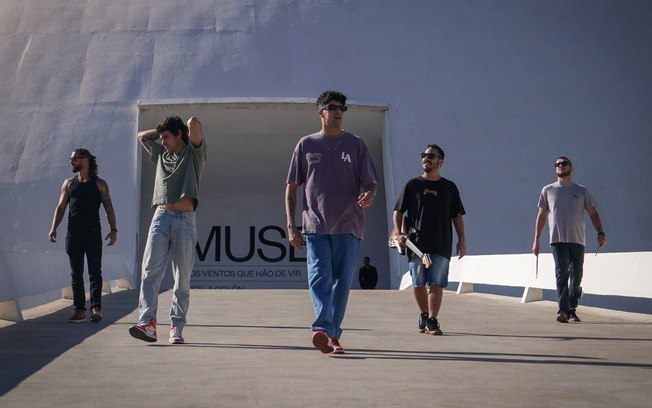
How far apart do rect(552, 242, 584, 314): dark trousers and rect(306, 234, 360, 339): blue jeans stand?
3.98 m

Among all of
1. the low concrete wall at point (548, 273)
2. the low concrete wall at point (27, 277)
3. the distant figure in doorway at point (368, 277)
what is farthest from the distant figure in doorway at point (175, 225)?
the distant figure in doorway at point (368, 277)

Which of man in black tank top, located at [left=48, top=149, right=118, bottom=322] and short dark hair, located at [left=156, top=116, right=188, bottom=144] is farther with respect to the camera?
man in black tank top, located at [left=48, top=149, right=118, bottom=322]

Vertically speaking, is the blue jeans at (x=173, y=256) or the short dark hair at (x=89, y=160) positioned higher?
the short dark hair at (x=89, y=160)

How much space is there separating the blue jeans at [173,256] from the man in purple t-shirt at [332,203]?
945 millimetres

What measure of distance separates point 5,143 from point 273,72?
6.04 meters

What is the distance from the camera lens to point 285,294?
55.0ft

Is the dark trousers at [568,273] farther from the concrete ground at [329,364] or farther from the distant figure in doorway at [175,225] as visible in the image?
the distant figure in doorway at [175,225]

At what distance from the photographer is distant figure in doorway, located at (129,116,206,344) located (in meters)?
8.16

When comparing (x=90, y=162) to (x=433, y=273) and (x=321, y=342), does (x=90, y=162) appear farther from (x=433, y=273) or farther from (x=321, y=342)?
(x=321, y=342)

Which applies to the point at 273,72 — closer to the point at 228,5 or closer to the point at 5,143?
the point at 228,5

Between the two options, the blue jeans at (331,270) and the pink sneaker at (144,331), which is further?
the pink sneaker at (144,331)

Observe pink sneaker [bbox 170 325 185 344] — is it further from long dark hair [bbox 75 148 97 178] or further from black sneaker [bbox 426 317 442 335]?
long dark hair [bbox 75 148 97 178]

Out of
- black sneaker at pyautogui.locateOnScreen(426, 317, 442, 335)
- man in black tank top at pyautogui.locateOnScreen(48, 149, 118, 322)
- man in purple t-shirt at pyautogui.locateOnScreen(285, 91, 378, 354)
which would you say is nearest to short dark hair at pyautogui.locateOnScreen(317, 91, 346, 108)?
man in purple t-shirt at pyautogui.locateOnScreen(285, 91, 378, 354)

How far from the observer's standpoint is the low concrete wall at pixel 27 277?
10.7m
